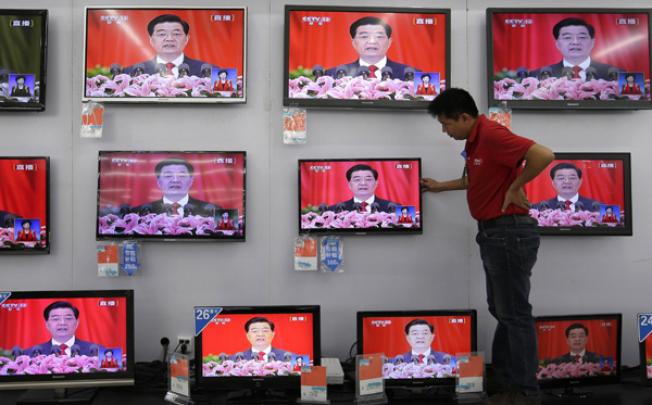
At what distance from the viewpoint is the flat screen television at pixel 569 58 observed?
252 cm

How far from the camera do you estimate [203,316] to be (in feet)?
7.15

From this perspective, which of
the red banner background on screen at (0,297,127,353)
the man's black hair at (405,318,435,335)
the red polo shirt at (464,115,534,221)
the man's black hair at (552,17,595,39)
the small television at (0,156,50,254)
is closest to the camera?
the red polo shirt at (464,115,534,221)

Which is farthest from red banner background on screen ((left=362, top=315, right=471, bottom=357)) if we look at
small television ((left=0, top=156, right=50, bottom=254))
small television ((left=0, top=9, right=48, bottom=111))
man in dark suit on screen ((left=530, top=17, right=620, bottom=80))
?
small television ((left=0, top=9, right=48, bottom=111))

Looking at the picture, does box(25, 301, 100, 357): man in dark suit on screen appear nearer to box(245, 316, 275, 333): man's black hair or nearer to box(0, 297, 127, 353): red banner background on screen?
box(0, 297, 127, 353): red banner background on screen

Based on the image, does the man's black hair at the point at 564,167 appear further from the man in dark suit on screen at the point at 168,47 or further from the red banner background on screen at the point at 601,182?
the man in dark suit on screen at the point at 168,47

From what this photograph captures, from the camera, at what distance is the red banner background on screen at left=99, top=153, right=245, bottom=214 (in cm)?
246

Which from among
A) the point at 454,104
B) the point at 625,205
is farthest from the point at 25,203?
the point at 625,205

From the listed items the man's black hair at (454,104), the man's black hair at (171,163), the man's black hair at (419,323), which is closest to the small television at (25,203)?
the man's black hair at (171,163)

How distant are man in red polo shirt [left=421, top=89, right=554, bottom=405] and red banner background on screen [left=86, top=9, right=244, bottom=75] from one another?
101 cm

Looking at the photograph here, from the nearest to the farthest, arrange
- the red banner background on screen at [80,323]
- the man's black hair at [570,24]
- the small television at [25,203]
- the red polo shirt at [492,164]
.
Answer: the red polo shirt at [492,164], the red banner background on screen at [80,323], the small television at [25,203], the man's black hair at [570,24]

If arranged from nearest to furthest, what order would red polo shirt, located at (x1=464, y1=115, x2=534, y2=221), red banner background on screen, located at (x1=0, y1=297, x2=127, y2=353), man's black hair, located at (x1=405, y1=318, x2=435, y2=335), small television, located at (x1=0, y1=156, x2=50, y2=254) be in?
red polo shirt, located at (x1=464, y1=115, x2=534, y2=221) → red banner background on screen, located at (x1=0, y1=297, x2=127, y2=353) → man's black hair, located at (x1=405, y1=318, x2=435, y2=335) → small television, located at (x1=0, y1=156, x2=50, y2=254)

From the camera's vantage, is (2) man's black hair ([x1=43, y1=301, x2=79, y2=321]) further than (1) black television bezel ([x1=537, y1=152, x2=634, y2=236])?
No

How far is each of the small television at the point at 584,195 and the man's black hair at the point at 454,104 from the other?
23.6 inches

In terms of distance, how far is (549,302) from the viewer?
8.44 feet
